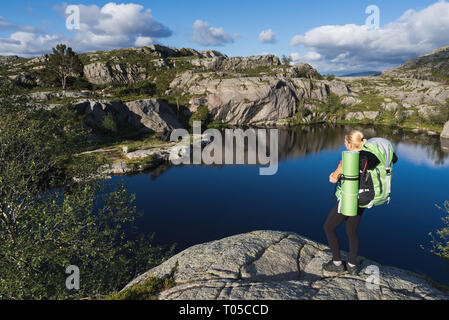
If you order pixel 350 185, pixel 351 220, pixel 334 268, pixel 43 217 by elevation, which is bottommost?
pixel 334 268

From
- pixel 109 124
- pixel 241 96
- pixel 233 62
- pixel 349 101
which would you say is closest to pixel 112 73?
pixel 241 96

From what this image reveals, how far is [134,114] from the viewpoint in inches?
3393

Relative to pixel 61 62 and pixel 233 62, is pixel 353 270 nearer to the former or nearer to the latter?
pixel 61 62

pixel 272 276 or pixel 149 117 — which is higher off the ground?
pixel 149 117

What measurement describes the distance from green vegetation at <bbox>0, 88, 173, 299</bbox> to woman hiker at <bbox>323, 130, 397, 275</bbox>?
1204 centimetres

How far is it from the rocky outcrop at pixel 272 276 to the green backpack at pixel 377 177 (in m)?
3.06

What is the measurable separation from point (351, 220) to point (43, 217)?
47.9 ft

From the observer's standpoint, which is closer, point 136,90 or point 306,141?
point 306,141

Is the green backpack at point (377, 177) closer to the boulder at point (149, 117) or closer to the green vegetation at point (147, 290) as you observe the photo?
the green vegetation at point (147, 290)

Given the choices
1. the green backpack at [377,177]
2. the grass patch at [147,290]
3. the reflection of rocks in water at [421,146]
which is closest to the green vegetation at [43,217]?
the grass patch at [147,290]

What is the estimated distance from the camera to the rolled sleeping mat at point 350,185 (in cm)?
733

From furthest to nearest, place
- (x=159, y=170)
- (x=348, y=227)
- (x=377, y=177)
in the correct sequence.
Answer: (x=159, y=170) < (x=348, y=227) < (x=377, y=177)

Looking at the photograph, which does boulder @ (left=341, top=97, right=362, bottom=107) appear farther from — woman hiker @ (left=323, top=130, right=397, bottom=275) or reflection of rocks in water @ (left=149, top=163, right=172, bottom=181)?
woman hiker @ (left=323, top=130, right=397, bottom=275)
